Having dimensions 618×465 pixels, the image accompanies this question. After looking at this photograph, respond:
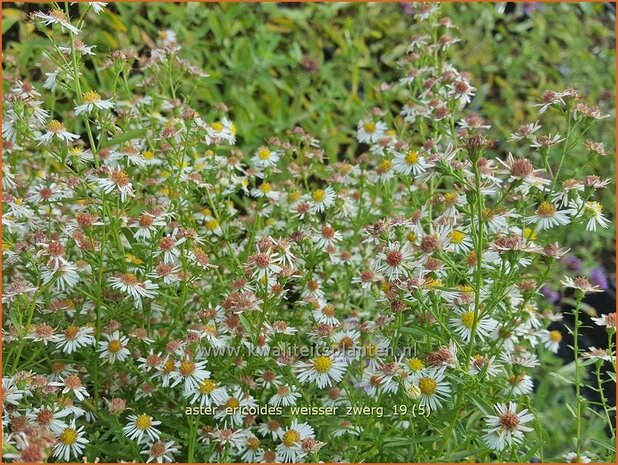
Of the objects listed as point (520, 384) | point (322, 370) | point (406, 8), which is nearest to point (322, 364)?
point (322, 370)

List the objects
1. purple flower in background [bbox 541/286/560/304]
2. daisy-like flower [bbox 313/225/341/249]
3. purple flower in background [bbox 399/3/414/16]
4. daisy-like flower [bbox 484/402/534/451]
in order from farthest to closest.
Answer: purple flower in background [bbox 399/3/414/16] → purple flower in background [bbox 541/286/560/304] → daisy-like flower [bbox 313/225/341/249] → daisy-like flower [bbox 484/402/534/451]

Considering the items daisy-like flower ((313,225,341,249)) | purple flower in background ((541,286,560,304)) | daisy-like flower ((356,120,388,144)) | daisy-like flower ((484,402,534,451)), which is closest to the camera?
daisy-like flower ((484,402,534,451))

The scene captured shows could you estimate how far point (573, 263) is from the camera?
2207 mm

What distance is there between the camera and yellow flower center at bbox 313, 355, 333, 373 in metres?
1.11

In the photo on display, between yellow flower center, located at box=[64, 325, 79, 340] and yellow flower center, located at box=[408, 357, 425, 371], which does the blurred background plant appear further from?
yellow flower center, located at box=[408, 357, 425, 371]

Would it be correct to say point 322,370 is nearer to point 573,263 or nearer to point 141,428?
point 141,428

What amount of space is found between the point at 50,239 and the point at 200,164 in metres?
0.30

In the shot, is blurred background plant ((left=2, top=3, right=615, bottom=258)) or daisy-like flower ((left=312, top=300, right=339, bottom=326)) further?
blurred background plant ((left=2, top=3, right=615, bottom=258))

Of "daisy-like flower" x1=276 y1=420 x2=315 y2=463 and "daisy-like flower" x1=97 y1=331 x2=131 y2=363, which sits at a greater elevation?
"daisy-like flower" x1=97 y1=331 x2=131 y2=363

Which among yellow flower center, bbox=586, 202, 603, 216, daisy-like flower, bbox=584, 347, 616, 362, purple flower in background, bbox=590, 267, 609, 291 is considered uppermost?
purple flower in background, bbox=590, 267, 609, 291

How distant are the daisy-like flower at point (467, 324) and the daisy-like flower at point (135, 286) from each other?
0.48m

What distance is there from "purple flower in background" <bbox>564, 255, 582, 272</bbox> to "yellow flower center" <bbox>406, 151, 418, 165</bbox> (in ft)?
3.74

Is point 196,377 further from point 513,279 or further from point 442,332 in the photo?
point 513,279

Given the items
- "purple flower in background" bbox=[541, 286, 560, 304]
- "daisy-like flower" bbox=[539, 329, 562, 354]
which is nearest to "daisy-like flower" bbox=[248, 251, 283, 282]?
"daisy-like flower" bbox=[539, 329, 562, 354]
